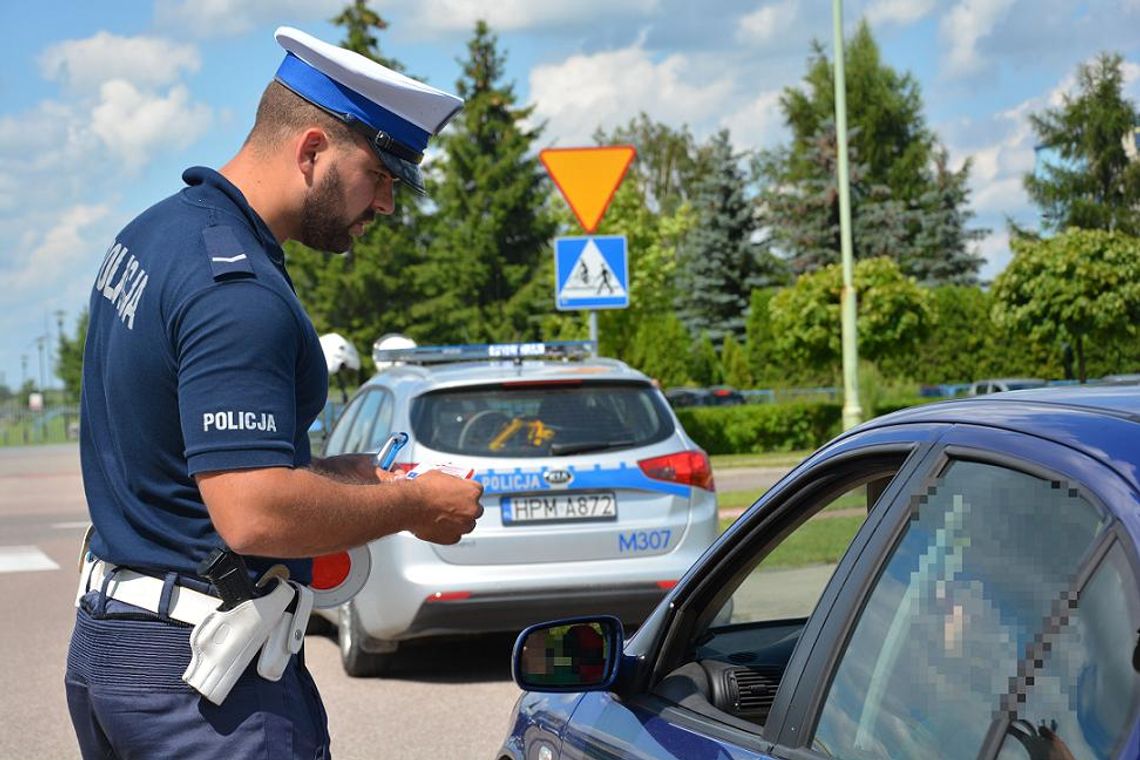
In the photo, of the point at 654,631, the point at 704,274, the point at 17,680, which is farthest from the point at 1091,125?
the point at 654,631

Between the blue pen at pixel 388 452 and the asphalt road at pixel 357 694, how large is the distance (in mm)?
3576

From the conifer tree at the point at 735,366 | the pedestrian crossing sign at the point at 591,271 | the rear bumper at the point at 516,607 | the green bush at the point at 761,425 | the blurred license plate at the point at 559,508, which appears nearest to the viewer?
the rear bumper at the point at 516,607

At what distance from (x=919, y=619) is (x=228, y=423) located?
1083mm

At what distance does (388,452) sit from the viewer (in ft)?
10.1

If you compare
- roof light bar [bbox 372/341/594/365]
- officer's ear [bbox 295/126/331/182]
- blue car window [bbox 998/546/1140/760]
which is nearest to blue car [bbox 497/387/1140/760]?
blue car window [bbox 998/546/1140/760]

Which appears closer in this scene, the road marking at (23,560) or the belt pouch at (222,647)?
the belt pouch at (222,647)

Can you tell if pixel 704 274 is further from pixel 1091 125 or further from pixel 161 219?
pixel 161 219

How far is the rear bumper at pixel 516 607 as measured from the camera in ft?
25.3

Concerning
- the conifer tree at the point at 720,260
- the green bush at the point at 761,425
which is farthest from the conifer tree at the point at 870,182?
the green bush at the point at 761,425

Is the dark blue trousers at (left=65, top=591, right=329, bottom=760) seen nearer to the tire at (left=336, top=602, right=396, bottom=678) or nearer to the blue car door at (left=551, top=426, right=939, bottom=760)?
the blue car door at (left=551, top=426, right=939, bottom=760)

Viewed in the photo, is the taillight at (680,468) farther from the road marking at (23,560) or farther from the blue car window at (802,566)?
the road marking at (23,560)

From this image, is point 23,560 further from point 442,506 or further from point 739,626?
point 442,506

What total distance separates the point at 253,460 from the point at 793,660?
0.89 metres

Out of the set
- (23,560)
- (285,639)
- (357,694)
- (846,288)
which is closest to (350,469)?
(285,639)
